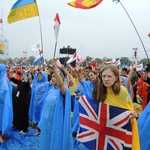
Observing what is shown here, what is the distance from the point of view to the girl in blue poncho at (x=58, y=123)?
3.16m

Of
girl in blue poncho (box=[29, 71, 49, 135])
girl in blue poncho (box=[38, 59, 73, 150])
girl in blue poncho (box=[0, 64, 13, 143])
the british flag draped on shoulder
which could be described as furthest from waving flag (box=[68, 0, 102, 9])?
the british flag draped on shoulder

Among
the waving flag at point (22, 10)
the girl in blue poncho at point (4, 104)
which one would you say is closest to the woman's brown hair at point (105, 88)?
the waving flag at point (22, 10)

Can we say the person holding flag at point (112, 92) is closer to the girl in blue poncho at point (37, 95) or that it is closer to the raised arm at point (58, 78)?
the raised arm at point (58, 78)

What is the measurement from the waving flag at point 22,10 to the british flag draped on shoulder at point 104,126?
2.61m

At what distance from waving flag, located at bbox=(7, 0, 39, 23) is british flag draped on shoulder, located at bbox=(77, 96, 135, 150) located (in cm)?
261

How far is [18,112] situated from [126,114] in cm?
412

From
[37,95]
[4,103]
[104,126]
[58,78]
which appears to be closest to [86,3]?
[37,95]

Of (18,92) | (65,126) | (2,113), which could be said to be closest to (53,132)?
(65,126)

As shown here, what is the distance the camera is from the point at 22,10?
4.48 meters

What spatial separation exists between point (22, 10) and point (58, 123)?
97.5 inches

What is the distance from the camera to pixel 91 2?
643 cm

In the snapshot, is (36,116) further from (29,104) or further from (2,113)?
(2,113)

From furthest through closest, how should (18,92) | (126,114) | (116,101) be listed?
(18,92) → (116,101) → (126,114)

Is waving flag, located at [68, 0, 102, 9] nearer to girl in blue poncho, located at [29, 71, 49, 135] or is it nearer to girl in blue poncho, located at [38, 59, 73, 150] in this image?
girl in blue poncho, located at [29, 71, 49, 135]
